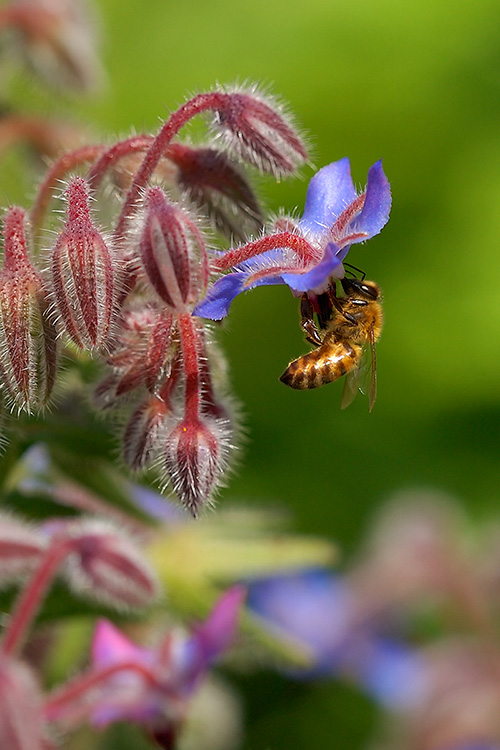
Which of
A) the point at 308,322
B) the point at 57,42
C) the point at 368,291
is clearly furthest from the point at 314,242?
the point at 57,42

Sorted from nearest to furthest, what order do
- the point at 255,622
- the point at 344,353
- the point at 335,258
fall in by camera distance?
the point at 335,258, the point at 344,353, the point at 255,622

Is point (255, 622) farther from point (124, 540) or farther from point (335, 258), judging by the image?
point (335, 258)

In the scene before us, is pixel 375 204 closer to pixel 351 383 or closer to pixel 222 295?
pixel 222 295

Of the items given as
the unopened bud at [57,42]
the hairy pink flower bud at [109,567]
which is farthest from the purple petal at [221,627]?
the unopened bud at [57,42]

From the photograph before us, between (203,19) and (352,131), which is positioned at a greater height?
(203,19)

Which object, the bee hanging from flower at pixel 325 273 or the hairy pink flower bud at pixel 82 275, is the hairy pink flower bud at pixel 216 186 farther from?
the hairy pink flower bud at pixel 82 275

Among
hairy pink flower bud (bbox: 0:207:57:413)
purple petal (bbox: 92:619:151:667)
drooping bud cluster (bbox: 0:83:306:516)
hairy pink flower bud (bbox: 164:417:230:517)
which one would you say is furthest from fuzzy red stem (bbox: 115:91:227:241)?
purple petal (bbox: 92:619:151:667)

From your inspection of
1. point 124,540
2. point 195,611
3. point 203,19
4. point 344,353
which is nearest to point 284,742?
point 195,611
